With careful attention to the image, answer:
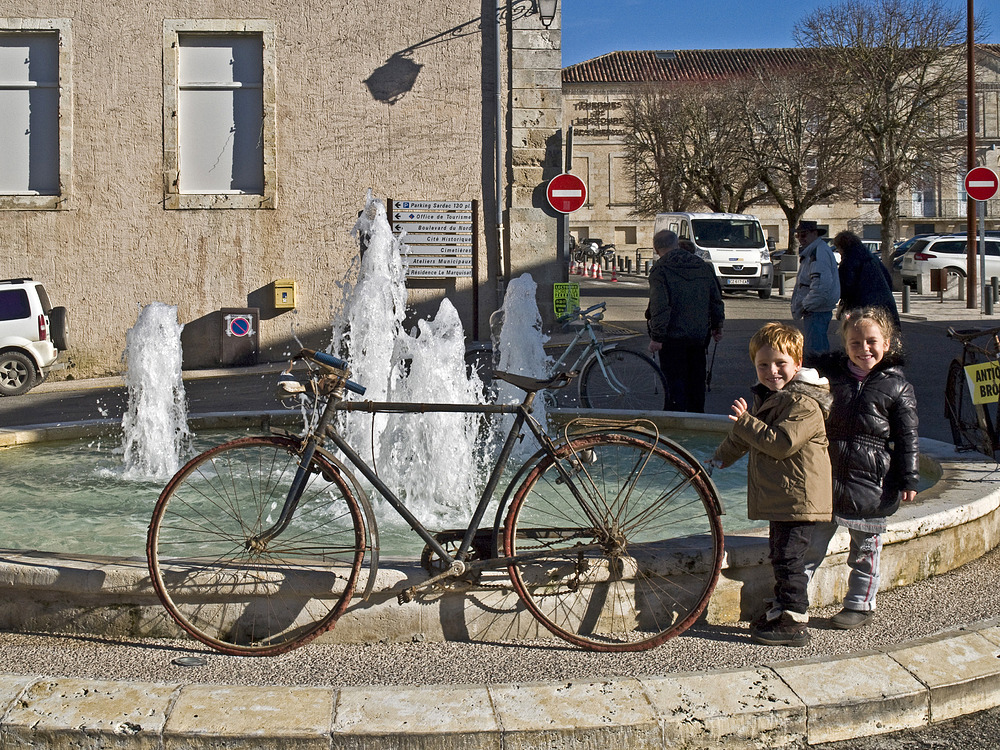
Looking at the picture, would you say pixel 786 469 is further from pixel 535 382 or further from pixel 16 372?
pixel 16 372

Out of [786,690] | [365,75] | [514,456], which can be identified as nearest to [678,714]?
A: [786,690]

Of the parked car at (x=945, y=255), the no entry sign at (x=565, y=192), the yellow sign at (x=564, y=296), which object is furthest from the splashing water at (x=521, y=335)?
the parked car at (x=945, y=255)

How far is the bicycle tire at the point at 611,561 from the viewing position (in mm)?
3941

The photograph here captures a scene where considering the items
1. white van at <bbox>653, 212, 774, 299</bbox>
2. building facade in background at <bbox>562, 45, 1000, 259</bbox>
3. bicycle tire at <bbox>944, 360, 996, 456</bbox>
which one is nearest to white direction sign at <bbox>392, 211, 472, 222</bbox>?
bicycle tire at <bbox>944, 360, 996, 456</bbox>

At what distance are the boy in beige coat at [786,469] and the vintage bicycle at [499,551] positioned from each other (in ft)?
0.78

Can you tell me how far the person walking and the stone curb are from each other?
548 cm

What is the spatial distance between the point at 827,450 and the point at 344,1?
13.7 metres

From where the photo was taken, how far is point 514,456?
638cm

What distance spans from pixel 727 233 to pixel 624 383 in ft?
71.8

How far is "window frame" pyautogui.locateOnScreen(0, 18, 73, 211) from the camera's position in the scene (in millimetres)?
15867

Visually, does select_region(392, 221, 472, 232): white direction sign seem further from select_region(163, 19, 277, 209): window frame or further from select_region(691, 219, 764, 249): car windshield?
select_region(691, 219, 764, 249): car windshield

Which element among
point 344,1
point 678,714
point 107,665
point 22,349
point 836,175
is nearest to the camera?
point 678,714

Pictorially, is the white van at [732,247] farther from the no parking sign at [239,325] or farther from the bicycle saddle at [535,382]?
the bicycle saddle at [535,382]

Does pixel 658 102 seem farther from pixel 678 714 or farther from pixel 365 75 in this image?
pixel 678 714
